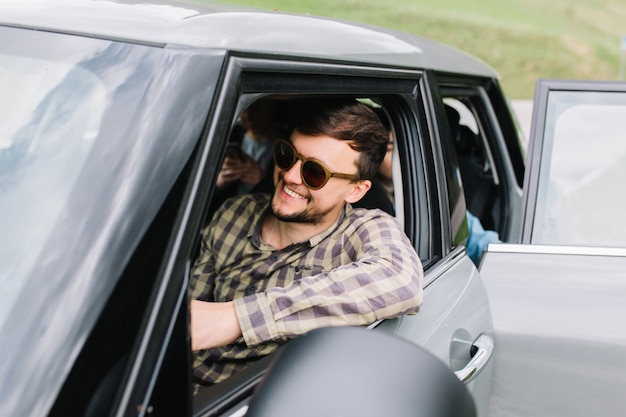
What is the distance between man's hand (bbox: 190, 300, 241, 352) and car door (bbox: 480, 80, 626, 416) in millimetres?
875

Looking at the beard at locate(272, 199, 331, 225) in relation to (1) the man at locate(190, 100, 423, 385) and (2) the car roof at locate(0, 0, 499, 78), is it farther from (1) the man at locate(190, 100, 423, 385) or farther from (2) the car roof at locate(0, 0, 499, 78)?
(2) the car roof at locate(0, 0, 499, 78)

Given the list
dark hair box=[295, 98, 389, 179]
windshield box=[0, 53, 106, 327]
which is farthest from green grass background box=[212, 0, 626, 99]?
windshield box=[0, 53, 106, 327]

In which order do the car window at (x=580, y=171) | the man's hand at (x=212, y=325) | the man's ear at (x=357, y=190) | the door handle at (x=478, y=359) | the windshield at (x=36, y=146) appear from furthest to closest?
the car window at (x=580, y=171) < the man's ear at (x=357, y=190) < the door handle at (x=478, y=359) < the man's hand at (x=212, y=325) < the windshield at (x=36, y=146)

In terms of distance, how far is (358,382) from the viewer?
42.1 inches

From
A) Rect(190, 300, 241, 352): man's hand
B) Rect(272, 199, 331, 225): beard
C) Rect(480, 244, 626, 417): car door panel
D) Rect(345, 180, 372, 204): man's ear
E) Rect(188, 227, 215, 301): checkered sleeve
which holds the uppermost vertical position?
Rect(345, 180, 372, 204): man's ear

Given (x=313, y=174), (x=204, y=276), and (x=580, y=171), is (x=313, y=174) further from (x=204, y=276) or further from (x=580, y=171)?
(x=580, y=171)

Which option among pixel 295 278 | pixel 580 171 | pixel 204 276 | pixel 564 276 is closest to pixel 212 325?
pixel 295 278

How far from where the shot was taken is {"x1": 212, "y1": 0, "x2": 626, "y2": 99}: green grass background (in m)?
23.3

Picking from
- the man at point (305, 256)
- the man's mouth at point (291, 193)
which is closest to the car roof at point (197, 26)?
the man at point (305, 256)

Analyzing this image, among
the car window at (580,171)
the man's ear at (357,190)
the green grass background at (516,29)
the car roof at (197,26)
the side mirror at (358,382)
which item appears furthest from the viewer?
the green grass background at (516,29)

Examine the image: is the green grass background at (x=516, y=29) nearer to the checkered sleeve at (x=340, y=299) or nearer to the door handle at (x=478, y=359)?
the door handle at (x=478, y=359)

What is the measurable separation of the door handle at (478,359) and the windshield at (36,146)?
1026 millimetres

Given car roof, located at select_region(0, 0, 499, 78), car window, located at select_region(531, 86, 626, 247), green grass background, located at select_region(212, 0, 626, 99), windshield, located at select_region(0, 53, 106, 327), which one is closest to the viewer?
windshield, located at select_region(0, 53, 106, 327)

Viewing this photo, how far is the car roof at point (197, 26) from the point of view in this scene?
140 cm
